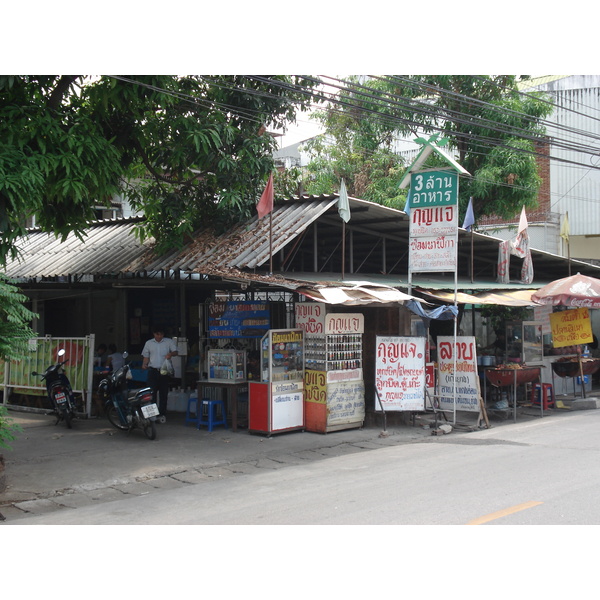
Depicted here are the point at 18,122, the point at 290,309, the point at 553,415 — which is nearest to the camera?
the point at 18,122

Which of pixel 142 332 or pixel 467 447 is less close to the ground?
pixel 142 332

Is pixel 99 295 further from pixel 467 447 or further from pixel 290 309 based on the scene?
pixel 467 447

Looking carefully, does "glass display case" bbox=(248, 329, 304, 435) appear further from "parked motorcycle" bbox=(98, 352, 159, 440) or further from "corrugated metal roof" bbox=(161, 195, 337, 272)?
"parked motorcycle" bbox=(98, 352, 159, 440)

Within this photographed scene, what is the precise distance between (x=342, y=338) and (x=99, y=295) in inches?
319

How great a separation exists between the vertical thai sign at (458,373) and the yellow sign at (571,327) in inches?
153

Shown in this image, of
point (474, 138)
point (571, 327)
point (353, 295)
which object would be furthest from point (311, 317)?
point (474, 138)

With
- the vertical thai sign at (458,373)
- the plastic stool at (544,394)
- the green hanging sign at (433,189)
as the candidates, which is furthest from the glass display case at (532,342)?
the green hanging sign at (433,189)

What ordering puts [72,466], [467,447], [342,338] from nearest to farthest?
[72,466] → [467,447] → [342,338]

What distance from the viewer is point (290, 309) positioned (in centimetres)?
1271

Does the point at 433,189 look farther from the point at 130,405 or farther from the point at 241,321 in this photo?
the point at 130,405

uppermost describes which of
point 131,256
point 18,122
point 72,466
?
point 18,122

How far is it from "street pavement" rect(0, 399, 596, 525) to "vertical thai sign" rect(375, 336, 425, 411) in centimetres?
59

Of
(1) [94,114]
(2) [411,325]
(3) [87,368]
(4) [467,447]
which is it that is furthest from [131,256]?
(4) [467,447]

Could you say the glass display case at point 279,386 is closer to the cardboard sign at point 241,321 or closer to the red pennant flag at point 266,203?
the cardboard sign at point 241,321
